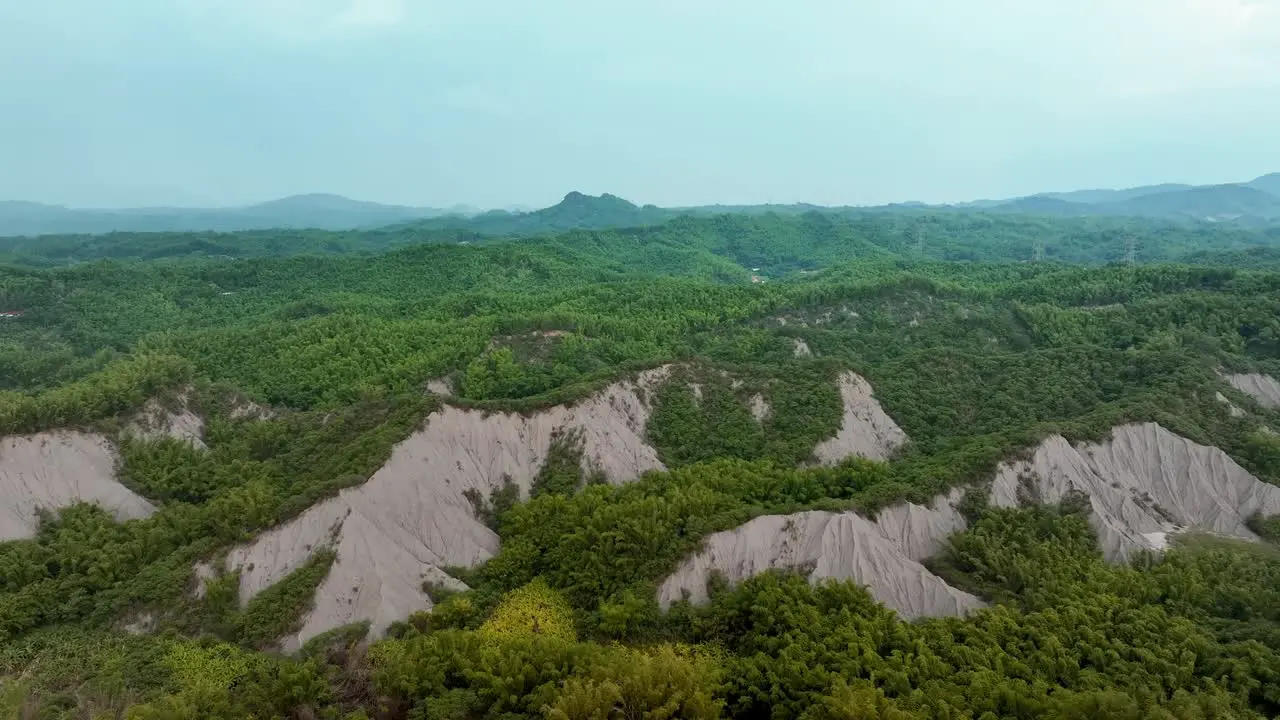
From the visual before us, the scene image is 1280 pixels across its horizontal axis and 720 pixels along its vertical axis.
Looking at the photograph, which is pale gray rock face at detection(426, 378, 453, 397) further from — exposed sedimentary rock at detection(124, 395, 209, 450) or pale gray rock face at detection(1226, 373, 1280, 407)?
pale gray rock face at detection(1226, 373, 1280, 407)

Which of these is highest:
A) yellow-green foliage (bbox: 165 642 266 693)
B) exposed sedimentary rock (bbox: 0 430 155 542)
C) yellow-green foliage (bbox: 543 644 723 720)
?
exposed sedimentary rock (bbox: 0 430 155 542)

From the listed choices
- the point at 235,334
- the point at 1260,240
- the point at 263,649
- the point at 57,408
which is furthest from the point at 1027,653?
the point at 1260,240

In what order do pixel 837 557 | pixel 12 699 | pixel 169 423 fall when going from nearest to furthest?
pixel 12 699
pixel 837 557
pixel 169 423

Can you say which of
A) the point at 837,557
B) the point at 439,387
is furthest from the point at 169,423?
the point at 837,557

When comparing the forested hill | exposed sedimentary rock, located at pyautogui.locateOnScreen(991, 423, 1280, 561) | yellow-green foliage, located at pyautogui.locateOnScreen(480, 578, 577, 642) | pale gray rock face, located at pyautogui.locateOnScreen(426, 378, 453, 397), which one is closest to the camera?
yellow-green foliage, located at pyautogui.locateOnScreen(480, 578, 577, 642)

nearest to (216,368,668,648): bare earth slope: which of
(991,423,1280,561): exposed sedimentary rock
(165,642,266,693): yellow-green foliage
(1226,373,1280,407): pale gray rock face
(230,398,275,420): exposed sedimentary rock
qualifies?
(165,642,266,693): yellow-green foliage

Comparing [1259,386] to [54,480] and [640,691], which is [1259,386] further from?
[54,480]
